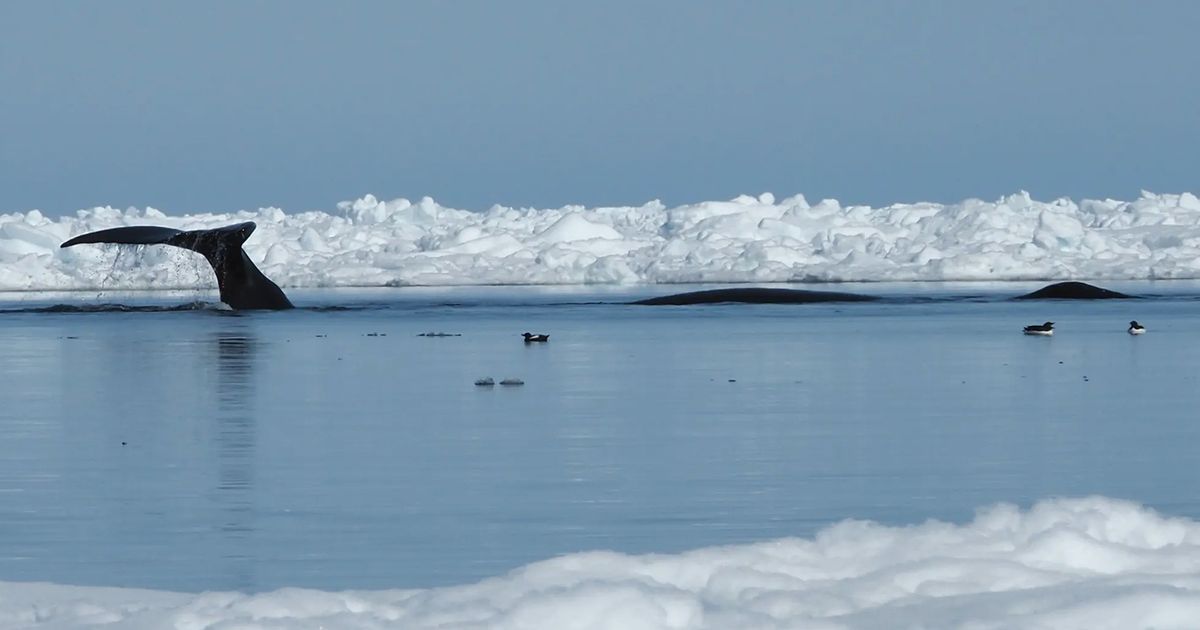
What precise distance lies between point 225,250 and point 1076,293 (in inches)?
1088

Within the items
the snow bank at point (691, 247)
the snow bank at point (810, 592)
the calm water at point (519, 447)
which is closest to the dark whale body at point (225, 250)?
the calm water at point (519, 447)

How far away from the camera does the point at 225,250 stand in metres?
45.3

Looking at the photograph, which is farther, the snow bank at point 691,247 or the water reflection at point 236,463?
the snow bank at point 691,247

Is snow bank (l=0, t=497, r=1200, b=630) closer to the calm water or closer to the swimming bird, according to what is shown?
the calm water

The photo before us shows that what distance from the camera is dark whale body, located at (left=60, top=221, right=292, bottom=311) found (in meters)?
40.2

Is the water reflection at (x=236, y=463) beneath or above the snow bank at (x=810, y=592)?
beneath

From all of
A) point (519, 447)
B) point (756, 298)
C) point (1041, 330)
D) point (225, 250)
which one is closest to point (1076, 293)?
point (756, 298)

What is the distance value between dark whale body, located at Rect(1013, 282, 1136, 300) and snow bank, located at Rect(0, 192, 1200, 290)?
4478 centimetres

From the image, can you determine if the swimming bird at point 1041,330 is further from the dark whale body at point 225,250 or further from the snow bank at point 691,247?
the snow bank at point 691,247

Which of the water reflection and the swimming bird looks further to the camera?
the swimming bird

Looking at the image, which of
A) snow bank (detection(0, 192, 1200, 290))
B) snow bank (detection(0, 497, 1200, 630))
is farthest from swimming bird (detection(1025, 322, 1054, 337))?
snow bank (detection(0, 192, 1200, 290))

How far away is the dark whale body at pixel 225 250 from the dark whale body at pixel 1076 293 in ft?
78.5

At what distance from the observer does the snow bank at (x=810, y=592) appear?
776 cm

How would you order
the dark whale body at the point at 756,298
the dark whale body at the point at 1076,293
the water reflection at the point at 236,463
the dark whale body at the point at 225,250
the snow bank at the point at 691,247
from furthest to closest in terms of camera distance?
the snow bank at the point at 691,247 → the dark whale body at the point at 1076,293 → the dark whale body at the point at 756,298 → the dark whale body at the point at 225,250 → the water reflection at the point at 236,463
